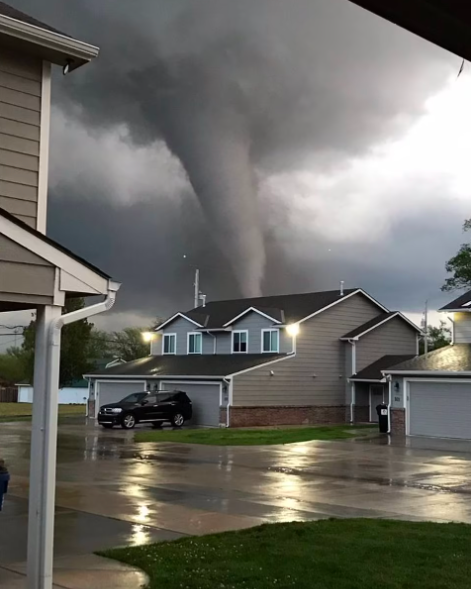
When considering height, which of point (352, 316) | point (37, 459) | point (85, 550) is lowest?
point (85, 550)

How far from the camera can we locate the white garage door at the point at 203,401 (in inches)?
1405

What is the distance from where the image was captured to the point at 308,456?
A: 2166 centimetres

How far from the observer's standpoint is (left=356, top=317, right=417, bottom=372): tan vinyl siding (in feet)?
129

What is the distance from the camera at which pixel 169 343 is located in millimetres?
43438

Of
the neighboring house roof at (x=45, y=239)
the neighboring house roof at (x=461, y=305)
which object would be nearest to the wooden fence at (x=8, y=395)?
the neighboring house roof at (x=461, y=305)

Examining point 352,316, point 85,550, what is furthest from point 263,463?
point 352,316

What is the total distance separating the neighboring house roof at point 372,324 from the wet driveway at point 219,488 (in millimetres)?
13783

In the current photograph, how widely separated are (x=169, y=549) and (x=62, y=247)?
4.09 m

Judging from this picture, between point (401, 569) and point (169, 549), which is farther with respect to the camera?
point (169, 549)

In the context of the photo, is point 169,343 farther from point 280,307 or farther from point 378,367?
point 378,367

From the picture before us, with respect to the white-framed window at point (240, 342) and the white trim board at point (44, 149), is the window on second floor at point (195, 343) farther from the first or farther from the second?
the white trim board at point (44, 149)

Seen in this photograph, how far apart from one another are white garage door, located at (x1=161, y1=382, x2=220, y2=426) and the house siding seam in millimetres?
11145

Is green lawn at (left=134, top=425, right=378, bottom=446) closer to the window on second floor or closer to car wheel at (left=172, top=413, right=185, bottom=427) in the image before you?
car wheel at (left=172, top=413, right=185, bottom=427)

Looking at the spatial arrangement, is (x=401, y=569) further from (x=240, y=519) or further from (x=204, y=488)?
(x=204, y=488)
